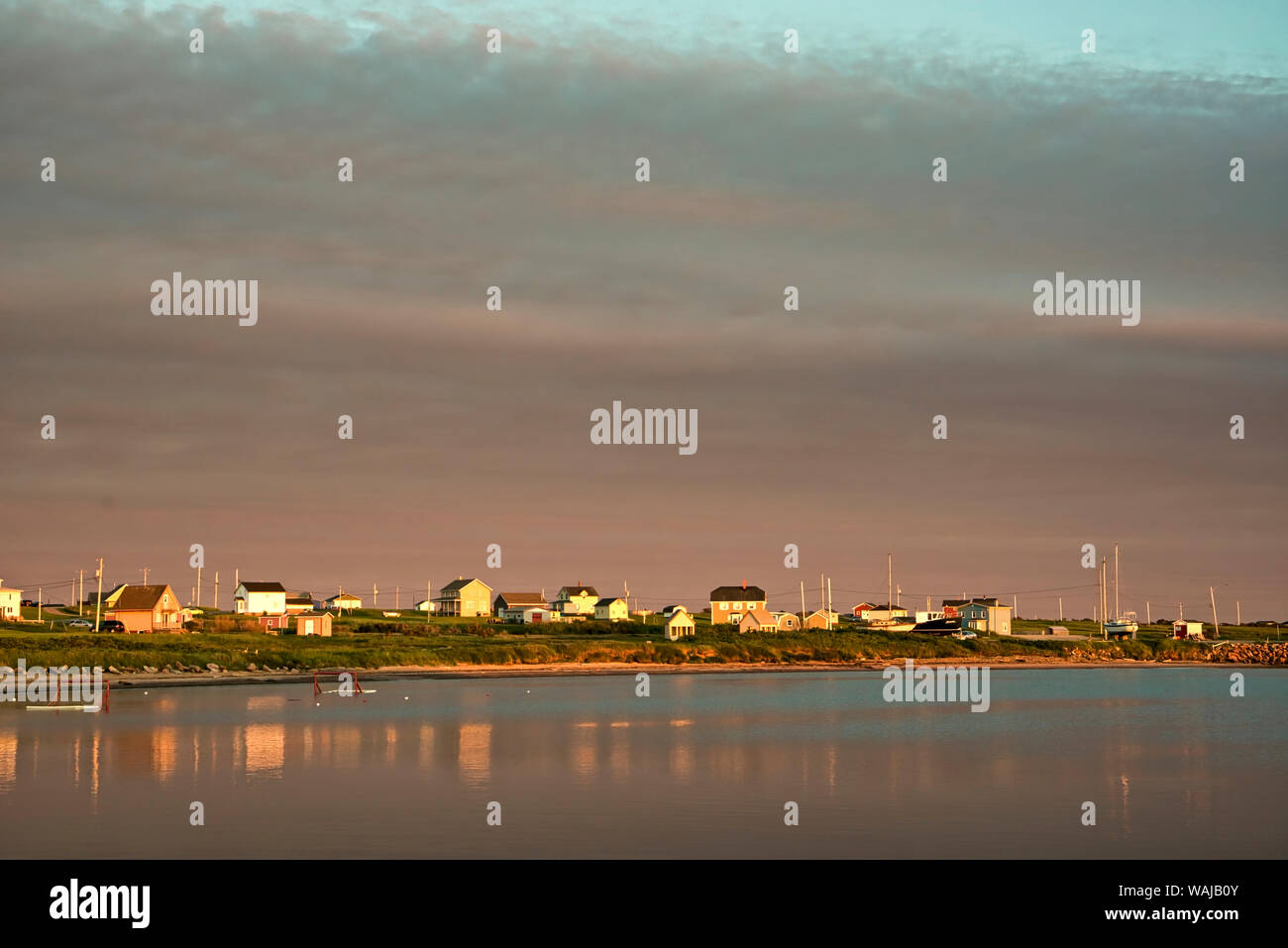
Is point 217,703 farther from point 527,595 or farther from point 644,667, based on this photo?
point 527,595

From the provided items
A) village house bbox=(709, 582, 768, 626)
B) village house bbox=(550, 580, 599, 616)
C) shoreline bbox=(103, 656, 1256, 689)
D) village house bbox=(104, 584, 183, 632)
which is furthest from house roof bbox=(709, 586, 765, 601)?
village house bbox=(104, 584, 183, 632)

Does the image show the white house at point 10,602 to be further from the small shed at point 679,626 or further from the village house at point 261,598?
the small shed at point 679,626

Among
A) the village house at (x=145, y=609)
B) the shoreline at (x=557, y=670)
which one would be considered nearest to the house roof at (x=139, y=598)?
the village house at (x=145, y=609)

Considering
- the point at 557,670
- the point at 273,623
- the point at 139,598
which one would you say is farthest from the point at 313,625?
the point at 557,670
